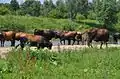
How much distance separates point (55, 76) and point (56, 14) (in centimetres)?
11768

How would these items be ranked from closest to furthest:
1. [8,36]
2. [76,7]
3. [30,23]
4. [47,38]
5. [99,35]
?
[99,35]
[47,38]
[8,36]
[30,23]
[76,7]

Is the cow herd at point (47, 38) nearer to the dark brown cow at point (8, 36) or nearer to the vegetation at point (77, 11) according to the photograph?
the dark brown cow at point (8, 36)

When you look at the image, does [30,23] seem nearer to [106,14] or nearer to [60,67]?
[106,14]

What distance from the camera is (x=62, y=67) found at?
16625 mm

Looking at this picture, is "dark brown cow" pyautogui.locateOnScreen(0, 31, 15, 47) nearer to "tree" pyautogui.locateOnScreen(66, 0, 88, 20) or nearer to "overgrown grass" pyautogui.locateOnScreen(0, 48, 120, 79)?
"overgrown grass" pyautogui.locateOnScreen(0, 48, 120, 79)

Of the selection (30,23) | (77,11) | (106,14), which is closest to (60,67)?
(30,23)

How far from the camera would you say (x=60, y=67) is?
1661cm

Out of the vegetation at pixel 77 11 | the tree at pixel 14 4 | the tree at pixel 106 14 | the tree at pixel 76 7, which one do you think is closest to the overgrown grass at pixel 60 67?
the vegetation at pixel 77 11

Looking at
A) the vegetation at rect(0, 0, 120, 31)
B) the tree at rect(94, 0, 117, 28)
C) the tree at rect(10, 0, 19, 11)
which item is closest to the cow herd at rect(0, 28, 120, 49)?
the vegetation at rect(0, 0, 120, 31)

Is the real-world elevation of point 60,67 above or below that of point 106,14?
above

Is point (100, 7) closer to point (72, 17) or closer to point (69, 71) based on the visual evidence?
point (72, 17)

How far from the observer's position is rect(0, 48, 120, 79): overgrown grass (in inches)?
520

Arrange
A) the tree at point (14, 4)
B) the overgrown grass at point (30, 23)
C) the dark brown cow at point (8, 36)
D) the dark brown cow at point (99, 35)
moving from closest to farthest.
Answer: the dark brown cow at point (99, 35) → the dark brown cow at point (8, 36) → the overgrown grass at point (30, 23) → the tree at point (14, 4)

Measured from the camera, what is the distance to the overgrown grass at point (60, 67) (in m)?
13.2
